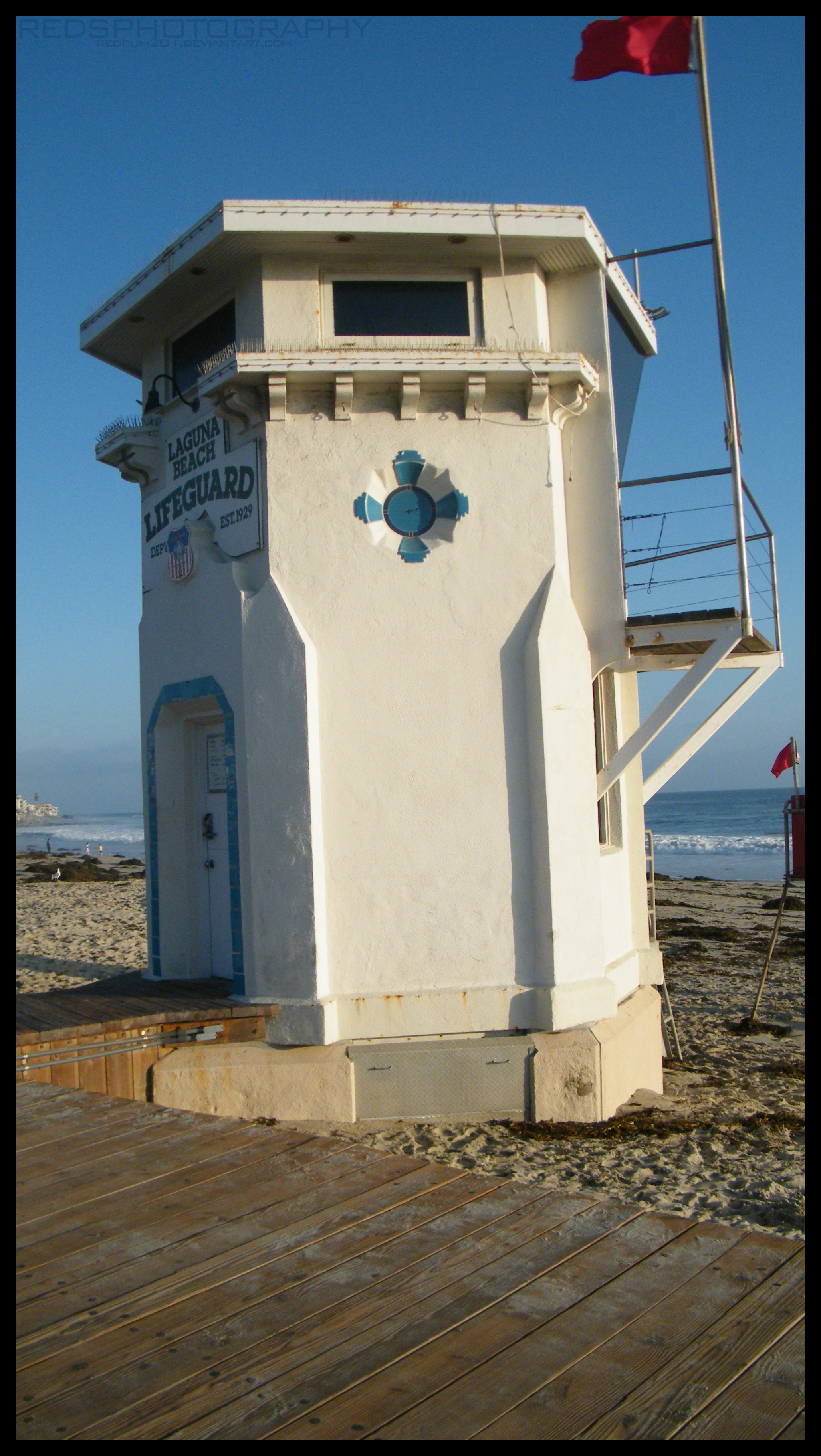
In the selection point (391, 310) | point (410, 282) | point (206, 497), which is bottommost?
point (206, 497)

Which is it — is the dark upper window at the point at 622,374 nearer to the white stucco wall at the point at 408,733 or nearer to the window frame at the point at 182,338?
the white stucco wall at the point at 408,733

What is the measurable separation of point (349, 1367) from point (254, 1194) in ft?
4.01

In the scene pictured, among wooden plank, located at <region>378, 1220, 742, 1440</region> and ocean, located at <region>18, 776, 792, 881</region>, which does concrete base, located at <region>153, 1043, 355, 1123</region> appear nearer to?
wooden plank, located at <region>378, 1220, 742, 1440</region>

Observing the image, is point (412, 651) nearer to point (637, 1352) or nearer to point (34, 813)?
point (637, 1352)

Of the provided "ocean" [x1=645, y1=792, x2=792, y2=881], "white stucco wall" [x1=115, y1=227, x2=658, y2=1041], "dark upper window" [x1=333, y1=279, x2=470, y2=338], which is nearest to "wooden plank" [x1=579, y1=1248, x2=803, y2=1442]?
"white stucco wall" [x1=115, y1=227, x2=658, y2=1041]

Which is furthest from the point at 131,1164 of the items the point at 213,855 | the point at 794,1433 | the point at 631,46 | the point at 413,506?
the point at 631,46

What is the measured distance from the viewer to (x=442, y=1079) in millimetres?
7449

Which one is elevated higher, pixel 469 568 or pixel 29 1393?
pixel 469 568

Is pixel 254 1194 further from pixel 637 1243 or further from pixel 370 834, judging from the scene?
pixel 370 834

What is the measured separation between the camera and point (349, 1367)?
8.54 feet

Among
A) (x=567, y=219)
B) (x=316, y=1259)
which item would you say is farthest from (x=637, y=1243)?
(x=567, y=219)

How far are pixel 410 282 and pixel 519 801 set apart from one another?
173 inches

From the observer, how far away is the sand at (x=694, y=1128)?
20.6 ft

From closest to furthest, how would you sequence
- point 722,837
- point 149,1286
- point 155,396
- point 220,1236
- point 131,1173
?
point 149,1286 < point 220,1236 < point 131,1173 < point 155,396 < point 722,837
